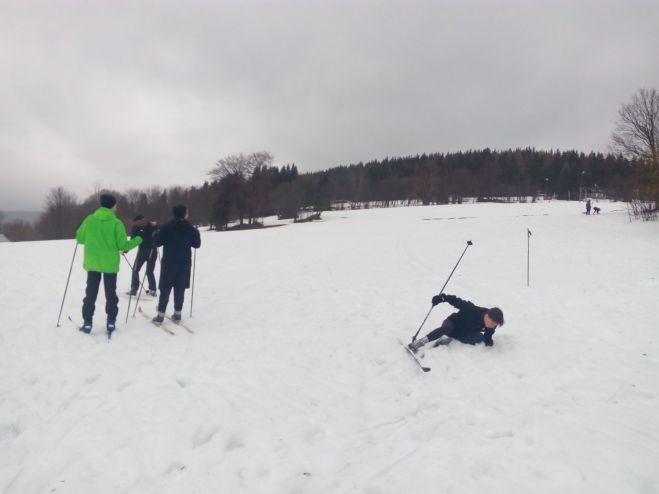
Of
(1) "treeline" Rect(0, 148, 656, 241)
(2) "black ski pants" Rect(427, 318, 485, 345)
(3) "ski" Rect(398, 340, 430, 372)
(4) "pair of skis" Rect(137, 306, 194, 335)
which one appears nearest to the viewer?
(3) "ski" Rect(398, 340, 430, 372)

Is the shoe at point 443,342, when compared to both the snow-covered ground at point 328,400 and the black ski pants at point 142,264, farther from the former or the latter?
the black ski pants at point 142,264

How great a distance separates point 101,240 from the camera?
6492mm

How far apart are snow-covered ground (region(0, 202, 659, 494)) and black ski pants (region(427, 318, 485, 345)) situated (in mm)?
191

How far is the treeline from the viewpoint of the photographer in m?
63.9

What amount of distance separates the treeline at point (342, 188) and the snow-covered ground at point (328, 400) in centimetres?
5394

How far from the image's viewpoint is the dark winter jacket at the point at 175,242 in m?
7.11

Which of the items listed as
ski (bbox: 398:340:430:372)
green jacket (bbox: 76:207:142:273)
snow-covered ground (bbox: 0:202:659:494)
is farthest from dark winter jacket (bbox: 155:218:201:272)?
ski (bbox: 398:340:430:372)

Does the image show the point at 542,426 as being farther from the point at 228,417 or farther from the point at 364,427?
the point at 228,417

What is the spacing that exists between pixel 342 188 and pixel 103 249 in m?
101

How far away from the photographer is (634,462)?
3465 millimetres

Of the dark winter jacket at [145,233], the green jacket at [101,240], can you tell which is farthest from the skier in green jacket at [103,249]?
the dark winter jacket at [145,233]

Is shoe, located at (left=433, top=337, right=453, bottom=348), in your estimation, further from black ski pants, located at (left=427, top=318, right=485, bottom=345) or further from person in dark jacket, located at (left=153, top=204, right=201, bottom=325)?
person in dark jacket, located at (left=153, top=204, right=201, bottom=325)

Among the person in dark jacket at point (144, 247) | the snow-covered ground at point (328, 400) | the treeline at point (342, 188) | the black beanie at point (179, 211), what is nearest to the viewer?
the snow-covered ground at point (328, 400)

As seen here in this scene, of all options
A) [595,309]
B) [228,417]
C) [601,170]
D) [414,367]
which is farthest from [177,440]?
[601,170]
